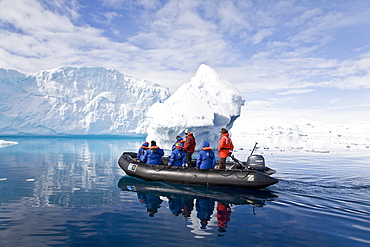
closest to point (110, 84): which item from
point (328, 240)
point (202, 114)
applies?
point (202, 114)

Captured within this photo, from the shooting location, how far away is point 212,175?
7.87 meters

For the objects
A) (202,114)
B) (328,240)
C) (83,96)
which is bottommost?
(328,240)

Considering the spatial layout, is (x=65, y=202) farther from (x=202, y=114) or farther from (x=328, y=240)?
(x=202, y=114)

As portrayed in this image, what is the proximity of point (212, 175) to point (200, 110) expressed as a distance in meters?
16.1

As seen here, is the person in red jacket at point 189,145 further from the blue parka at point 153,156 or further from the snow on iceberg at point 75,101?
the snow on iceberg at point 75,101

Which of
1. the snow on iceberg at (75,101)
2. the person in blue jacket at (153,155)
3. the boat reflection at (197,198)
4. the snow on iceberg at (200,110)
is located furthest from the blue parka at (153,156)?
the snow on iceberg at (75,101)

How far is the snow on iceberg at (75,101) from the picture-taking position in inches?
1594

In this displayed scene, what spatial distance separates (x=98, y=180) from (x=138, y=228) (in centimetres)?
506

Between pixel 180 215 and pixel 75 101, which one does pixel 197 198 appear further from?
pixel 75 101

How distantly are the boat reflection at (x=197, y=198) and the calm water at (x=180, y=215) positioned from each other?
0.02 m

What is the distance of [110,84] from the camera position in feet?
156

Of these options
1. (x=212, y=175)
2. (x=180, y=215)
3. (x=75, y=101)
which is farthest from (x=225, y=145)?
(x=75, y=101)

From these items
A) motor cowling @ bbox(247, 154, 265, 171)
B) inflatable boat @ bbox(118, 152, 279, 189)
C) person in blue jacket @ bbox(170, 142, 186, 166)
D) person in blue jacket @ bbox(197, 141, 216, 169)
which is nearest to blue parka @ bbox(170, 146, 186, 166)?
person in blue jacket @ bbox(170, 142, 186, 166)

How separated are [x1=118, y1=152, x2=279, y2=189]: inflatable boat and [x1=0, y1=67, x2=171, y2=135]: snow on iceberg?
122 ft
